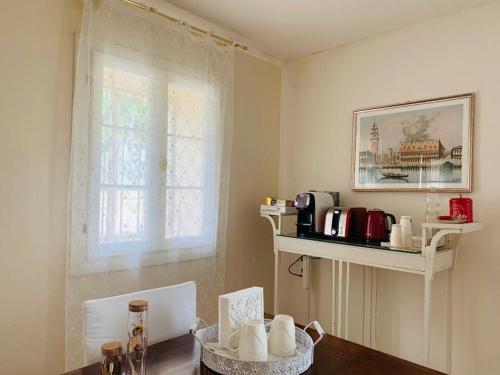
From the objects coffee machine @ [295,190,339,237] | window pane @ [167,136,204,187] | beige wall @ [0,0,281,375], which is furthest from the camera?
coffee machine @ [295,190,339,237]

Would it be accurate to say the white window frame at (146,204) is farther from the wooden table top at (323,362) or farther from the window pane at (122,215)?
the wooden table top at (323,362)

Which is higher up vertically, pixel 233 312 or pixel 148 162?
pixel 148 162

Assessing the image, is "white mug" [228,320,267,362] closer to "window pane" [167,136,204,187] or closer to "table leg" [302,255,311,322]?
"window pane" [167,136,204,187]

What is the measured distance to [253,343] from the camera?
1.11 meters

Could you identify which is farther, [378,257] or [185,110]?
[185,110]

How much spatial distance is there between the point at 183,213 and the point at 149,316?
3.13 ft

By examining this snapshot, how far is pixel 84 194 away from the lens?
1892 millimetres

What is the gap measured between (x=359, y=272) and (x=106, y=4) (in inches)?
92.6

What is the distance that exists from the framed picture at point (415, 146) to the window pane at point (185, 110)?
1.16m

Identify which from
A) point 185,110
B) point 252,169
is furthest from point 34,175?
point 252,169

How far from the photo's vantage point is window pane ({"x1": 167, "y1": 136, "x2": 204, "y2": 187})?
2.27m

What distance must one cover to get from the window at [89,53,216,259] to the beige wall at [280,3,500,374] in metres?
0.97

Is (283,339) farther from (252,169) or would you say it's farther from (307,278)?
(252,169)

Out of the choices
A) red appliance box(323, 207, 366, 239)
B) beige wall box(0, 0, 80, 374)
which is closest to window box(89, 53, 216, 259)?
beige wall box(0, 0, 80, 374)
